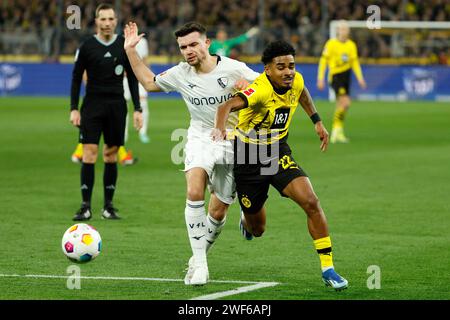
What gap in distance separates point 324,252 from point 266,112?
4.03 feet

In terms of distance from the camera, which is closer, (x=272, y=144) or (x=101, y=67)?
(x=272, y=144)

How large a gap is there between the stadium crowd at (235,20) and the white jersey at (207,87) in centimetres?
2910

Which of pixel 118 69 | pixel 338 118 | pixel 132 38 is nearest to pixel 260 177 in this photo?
pixel 132 38

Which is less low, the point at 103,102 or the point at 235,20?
the point at 103,102

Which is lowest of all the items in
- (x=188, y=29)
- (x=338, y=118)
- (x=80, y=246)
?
(x=338, y=118)

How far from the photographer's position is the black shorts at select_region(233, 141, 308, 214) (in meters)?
8.34

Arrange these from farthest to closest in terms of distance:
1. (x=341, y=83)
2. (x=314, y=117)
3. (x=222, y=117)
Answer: (x=341, y=83) → (x=314, y=117) → (x=222, y=117)

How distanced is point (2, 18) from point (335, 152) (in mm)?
23597

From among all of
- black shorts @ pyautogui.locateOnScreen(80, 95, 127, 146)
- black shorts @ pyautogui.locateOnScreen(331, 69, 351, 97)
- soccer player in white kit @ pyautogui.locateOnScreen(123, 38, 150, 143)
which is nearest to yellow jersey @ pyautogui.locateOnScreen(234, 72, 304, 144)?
black shorts @ pyautogui.locateOnScreen(80, 95, 127, 146)

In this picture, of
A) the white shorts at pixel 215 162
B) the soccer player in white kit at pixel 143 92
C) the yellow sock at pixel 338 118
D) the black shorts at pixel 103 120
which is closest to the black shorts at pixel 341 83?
the yellow sock at pixel 338 118

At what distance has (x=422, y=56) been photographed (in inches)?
1467

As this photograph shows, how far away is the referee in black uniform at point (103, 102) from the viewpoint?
39.9 ft

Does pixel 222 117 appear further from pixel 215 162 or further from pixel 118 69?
pixel 118 69

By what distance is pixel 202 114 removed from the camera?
352 inches
